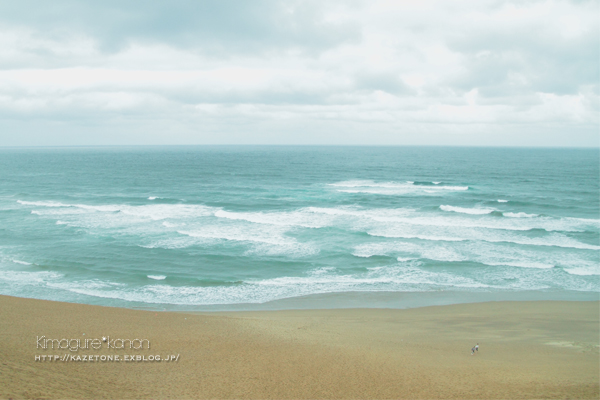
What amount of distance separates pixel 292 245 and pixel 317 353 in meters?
18.2

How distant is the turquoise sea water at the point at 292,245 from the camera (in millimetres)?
25938

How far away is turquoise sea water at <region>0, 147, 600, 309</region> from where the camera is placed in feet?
85.1

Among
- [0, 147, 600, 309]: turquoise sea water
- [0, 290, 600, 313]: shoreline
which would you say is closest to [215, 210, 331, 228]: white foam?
[0, 147, 600, 309]: turquoise sea water

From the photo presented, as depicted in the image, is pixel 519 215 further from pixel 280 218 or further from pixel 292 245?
pixel 292 245

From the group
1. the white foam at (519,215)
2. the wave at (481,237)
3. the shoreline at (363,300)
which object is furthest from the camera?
the white foam at (519,215)

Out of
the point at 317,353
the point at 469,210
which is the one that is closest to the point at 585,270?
the point at 469,210

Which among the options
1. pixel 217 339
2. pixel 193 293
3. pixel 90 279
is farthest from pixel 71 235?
pixel 217 339

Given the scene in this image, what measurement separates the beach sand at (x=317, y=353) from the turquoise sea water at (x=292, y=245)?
3505mm

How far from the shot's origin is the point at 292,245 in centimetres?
3428

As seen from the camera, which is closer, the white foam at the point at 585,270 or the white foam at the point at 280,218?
the white foam at the point at 585,270

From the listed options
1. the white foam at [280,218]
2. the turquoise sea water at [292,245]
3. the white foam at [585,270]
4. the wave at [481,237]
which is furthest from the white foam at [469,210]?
the white foam at [585,270]

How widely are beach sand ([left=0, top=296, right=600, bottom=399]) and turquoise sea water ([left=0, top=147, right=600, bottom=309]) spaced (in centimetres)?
350

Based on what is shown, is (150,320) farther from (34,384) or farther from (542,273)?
(542,273)

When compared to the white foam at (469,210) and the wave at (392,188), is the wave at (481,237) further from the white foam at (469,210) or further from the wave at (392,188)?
the wave at (392,188)
